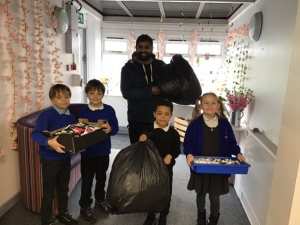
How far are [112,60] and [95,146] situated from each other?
3503 mm

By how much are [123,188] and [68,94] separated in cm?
75

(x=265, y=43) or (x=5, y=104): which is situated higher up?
(x=265, y=43)

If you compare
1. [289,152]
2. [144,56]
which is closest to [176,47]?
[144,56]

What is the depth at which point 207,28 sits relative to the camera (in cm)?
498

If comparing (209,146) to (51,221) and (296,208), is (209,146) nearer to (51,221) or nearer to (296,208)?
(296,208)

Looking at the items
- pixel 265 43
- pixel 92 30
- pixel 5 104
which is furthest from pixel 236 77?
pixel 5 104

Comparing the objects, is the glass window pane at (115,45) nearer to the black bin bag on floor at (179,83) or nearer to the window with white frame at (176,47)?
the window with white frame at (176,47)

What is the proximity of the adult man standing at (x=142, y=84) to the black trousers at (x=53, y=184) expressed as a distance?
643 millimetres

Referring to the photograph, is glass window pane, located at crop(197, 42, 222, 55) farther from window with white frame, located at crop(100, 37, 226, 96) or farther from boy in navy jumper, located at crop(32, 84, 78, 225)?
boy in navy jumper, located at crop(32, 84, 78, 225)

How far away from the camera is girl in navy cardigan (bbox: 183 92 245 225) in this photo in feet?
6.31

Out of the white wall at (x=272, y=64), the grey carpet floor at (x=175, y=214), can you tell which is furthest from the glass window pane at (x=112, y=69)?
the white wall at (x=272, y=64)

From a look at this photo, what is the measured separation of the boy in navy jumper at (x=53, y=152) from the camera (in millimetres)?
1850

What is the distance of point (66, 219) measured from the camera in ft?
7.00

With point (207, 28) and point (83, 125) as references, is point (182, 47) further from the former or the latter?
point (83, 125)
